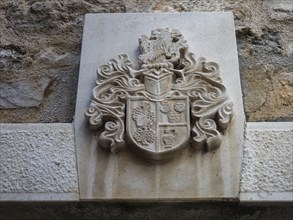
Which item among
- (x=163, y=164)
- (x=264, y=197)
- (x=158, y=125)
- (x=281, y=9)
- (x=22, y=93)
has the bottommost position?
(x=264, y=197)

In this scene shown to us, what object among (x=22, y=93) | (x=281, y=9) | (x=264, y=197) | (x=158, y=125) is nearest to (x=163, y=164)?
(x=158, y=125)

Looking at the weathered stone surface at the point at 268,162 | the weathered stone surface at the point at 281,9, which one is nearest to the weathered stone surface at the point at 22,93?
the weathered stone surface at the point at 268,162

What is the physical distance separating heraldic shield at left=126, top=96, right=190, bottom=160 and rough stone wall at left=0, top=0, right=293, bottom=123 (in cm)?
23

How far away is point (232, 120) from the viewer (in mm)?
1799

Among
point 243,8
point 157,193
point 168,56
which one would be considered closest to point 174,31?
point 168,56

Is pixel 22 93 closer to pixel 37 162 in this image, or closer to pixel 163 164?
pixel 37 162

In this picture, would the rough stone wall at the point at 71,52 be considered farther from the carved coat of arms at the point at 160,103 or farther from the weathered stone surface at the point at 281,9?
the carved coat of arms at the point at 160,103

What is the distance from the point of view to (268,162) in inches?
67.1

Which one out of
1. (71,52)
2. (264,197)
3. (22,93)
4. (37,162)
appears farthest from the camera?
(71,52)

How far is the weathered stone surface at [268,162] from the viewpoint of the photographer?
1.65 m

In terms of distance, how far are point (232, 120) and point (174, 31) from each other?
0.40m

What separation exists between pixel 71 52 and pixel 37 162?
50cm

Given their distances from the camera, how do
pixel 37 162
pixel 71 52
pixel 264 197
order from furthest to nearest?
pixel 71 52
pixel 37 162
pixel 264 197

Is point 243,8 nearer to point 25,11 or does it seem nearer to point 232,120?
point 232,120
